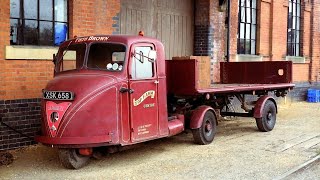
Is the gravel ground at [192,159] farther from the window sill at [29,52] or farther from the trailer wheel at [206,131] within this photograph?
the window sill at [29,52]

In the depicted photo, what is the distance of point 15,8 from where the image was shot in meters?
8.72

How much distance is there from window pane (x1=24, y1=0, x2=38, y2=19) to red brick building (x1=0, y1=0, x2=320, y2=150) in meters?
0.02

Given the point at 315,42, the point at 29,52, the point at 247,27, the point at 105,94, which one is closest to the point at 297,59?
the point at 315,42

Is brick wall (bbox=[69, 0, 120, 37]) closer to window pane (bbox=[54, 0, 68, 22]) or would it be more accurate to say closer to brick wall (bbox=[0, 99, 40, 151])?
window pane (bbox=[54, 0, 68, 22])

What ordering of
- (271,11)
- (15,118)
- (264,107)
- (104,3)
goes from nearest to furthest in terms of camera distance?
(15,118), (104,3), (264,107), (271,11)

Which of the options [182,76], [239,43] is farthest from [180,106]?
[239,43]

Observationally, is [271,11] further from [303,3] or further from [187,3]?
[187,3]

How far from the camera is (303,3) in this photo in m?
19.6

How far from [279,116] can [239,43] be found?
2.86 metres

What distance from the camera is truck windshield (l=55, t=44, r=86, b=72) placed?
775 cm

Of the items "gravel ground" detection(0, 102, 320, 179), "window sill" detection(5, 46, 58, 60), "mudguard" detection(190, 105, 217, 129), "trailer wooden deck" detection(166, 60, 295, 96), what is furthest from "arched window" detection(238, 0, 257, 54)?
"window sill" detection(5, 46, 58, 60)

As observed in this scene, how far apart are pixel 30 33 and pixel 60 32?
2.42ft

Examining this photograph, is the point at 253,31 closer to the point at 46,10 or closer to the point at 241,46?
the point at 241,46

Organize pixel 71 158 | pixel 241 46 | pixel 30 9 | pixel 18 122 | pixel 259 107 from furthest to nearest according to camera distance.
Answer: pixel 241 46 < pixel 259 107 < pixel 30 9 < pixel 18 122 < pixel 71 158
